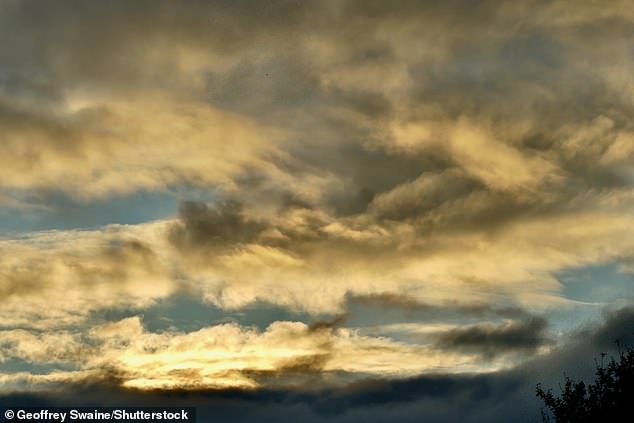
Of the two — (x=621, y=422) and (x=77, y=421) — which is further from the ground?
(x=77, y=421)

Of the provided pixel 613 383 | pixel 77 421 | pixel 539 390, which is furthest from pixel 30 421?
pixel 613 383

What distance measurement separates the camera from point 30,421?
288 ft

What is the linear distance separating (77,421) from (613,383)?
65.0m

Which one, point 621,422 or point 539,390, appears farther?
point 539,390

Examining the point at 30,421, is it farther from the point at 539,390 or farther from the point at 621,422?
the point at 621,422

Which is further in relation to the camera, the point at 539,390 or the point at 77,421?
the point at 77,421

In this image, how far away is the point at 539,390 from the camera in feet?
211

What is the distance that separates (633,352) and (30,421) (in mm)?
72425

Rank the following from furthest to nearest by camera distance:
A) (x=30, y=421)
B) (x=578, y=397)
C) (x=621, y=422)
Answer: (x=30, y=421) → (x=578, y=397) → (x=621, y=422)

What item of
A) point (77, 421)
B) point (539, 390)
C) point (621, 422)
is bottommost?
point (621, 422)

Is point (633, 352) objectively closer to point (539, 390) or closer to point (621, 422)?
point (621, 422)

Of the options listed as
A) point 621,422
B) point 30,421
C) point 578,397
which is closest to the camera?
point 621,422

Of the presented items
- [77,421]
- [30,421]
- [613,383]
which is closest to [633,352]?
[613,383]

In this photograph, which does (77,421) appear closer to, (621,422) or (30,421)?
(30,421)
